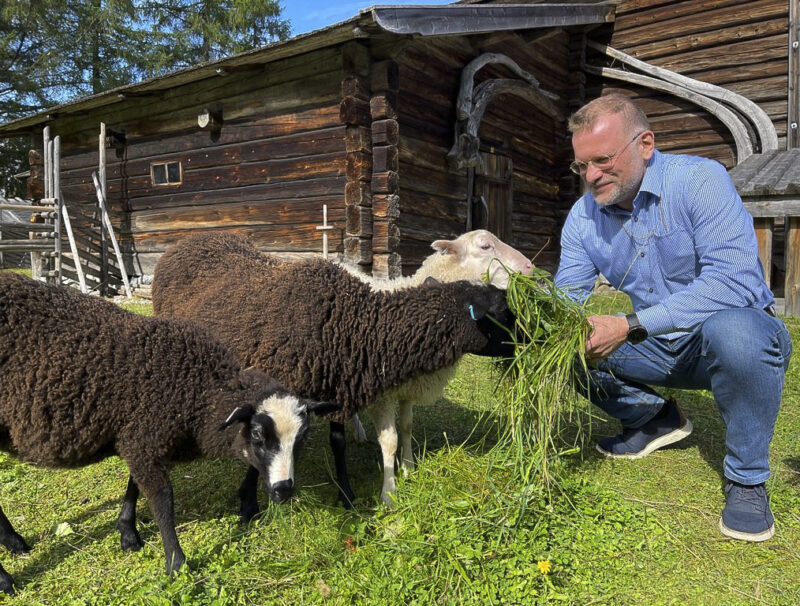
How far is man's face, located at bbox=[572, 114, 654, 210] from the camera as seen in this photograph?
2.90 metres

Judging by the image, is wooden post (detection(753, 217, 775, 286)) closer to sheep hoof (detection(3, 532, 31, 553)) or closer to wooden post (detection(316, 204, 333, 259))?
wooden post (detection(316, 204, 333, 259))

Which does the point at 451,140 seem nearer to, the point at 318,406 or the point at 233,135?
the point at 233,135

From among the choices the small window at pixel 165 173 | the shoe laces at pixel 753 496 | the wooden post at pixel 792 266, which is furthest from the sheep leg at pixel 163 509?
the small window at pixel 165 173

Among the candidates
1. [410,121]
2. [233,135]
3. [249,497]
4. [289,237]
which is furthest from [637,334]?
[233,135]

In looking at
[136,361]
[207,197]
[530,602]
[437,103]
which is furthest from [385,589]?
[207,197]

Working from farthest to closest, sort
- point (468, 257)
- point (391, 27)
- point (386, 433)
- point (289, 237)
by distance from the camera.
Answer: point (289, 237) → point (391, 27) → point (468, 257) → point (386, 433)

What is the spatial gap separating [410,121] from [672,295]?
6007 mm

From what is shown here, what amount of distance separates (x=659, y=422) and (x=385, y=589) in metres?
2.33

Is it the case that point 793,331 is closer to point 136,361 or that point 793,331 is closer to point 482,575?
point 482,575

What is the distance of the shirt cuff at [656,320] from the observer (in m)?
2.68

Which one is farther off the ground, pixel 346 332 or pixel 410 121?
pixel 410 121

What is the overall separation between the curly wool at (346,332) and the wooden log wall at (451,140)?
3.89 meters

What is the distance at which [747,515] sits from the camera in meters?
2.53

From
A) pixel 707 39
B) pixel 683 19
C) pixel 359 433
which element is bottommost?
pixel 359 433
